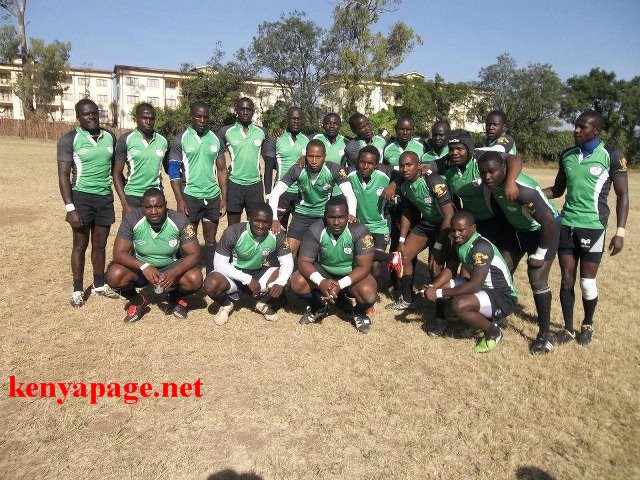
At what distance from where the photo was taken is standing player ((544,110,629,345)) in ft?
15.4

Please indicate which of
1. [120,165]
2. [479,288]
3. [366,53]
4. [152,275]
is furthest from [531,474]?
[366,53]

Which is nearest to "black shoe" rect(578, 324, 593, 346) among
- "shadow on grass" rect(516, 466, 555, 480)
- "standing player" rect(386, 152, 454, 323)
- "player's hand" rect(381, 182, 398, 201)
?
"standing player" rect(386, 152, 454, 323)

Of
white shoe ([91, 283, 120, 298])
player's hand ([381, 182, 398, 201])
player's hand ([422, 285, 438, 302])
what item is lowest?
white shoe ([91, 283, 120, 298])

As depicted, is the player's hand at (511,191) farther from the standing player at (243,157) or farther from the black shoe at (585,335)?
the standing player at (243,157)

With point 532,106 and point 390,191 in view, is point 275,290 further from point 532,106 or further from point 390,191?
point 532,106

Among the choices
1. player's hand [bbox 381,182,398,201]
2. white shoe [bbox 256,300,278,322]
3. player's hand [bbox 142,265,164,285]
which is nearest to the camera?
player's hand [bbox 142,265,164,285]

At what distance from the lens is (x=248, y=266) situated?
5.59m

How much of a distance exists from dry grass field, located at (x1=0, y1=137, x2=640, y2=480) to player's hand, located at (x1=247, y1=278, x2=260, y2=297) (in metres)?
0.34

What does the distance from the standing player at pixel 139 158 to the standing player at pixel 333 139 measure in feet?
6.91

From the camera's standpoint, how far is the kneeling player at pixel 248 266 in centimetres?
540

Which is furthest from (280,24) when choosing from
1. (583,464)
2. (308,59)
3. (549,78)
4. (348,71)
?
(583,464)

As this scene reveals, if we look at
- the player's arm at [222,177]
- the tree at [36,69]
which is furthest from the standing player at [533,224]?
the tree at [36,69]

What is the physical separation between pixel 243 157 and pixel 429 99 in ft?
119

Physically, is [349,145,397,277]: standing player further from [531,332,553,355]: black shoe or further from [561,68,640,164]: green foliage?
[561,68,640,164]: green foliage
